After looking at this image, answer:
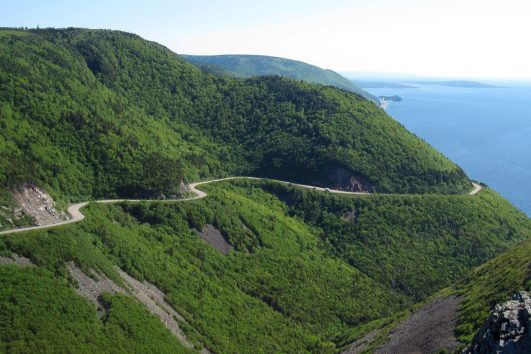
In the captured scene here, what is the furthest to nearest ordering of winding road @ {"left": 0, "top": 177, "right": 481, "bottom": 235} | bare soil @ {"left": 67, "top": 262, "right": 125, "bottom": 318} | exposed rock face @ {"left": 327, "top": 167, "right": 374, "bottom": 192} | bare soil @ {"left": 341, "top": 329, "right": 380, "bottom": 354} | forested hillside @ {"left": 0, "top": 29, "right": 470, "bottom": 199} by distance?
exposed rock face @ {"left": 327, "top": 167, "right": 374, "bottom": 192} < forested hillside @ {"left": 0, "top": 29, "right": 470, "bottom": 199} < winding road @ {"left": 0, "top": 177, "right": 481, "bottom": 235} < bare soil @ {"left": 341, "top": 329, "right": 380, "bottom": 354} < bare soil @ {"left": 67, "top": 262, "right": 125, "bottom": 318}

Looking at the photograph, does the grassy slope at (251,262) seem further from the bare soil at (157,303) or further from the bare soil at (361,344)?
the bare soil at (361,344)

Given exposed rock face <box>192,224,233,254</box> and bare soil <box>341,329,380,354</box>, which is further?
exposed rock face <box>192,224,233,254</box>

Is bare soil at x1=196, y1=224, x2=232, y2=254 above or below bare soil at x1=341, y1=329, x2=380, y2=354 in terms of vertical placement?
above

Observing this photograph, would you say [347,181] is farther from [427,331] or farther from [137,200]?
[427,331]

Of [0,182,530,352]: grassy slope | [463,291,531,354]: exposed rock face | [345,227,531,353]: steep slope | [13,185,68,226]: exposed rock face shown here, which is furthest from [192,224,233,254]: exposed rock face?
[463,291,531,354]: exposed rock face

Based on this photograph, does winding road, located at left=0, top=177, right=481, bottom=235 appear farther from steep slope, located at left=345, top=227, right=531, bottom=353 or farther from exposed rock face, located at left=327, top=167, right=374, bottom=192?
steep slope, located at left=345, top=227, right=531, bottom=353

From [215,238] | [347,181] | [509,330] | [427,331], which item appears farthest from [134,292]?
[347,181]

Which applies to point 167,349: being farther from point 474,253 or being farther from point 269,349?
point 474,253
